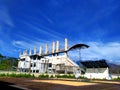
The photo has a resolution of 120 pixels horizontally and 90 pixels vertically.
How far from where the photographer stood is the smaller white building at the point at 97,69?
32.6 metres

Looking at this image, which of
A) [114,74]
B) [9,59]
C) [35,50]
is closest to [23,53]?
[35,50]

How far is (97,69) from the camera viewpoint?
34.4 meters

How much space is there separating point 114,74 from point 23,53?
181 feet

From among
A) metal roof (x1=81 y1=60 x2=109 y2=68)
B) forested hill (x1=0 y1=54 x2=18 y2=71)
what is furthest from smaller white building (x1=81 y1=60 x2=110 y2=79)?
forested hill (x1=0 y1=54 x2=18 y2=71)

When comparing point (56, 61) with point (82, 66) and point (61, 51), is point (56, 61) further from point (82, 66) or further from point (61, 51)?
point (82, 66)

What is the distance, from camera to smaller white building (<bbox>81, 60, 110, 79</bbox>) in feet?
107

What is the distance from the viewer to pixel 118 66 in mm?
34125

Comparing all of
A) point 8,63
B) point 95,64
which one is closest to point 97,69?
point 95,64

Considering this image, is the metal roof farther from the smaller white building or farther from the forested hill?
the forested hill

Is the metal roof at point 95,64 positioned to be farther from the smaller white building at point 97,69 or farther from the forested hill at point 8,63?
the forested hill at point 8,63

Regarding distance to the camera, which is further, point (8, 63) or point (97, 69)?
point (97, 69)

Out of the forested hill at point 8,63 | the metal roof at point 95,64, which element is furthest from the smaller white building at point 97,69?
the forested hill at point 8,63

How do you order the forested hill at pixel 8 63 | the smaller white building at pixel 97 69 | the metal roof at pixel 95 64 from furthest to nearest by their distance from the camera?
the metal roof at pixel 95 64, the smaller white building at pixel 97 69, the forested hill at pixel 8 63

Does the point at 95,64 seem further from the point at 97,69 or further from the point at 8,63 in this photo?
the point at 8,63
